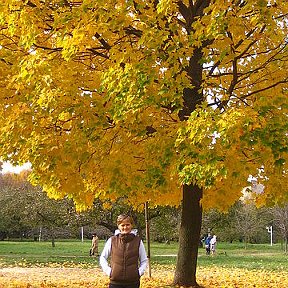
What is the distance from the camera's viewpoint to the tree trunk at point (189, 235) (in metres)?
10.4

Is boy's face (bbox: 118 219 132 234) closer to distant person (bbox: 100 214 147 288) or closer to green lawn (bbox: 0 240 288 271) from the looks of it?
distant person (bbox: 100 214 147 288)

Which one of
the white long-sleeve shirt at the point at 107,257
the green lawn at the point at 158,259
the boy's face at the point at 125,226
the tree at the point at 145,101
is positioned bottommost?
the green lawn at the point at 158,259

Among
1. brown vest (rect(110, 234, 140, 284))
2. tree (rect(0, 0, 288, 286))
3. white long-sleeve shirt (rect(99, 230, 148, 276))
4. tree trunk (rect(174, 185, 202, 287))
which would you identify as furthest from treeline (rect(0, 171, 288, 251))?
brown vest (rect(110, 234, 140, 284))

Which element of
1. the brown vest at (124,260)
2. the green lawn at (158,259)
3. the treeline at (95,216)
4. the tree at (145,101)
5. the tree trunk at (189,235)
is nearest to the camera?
the brown vest at (124,260)

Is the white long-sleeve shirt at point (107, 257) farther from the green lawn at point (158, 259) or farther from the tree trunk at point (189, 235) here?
the green lawn at point (158, 259)

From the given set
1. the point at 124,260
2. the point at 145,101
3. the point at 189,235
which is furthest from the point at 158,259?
the point at 124,260

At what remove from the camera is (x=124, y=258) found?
553cm

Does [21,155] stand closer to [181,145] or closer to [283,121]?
[181,145]

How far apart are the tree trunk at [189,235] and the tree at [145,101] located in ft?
0.07

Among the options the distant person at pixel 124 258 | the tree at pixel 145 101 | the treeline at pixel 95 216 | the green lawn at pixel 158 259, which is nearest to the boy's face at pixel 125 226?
the distant person at pixel 124 258

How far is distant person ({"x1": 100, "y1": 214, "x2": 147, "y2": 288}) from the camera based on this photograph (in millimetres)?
5531

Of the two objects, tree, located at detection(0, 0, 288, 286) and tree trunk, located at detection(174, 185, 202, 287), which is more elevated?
tree, located at detection(0, 0, 288, 286)

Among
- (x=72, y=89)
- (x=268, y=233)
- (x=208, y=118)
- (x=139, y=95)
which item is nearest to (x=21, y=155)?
(x=72, y=89)

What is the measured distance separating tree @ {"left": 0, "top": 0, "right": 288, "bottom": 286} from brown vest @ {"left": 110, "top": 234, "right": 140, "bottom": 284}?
1.88 metres
